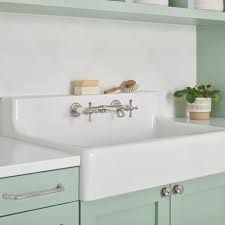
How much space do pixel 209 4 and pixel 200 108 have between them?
508 mm

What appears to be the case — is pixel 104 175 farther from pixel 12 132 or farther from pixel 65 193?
pixel 12 132

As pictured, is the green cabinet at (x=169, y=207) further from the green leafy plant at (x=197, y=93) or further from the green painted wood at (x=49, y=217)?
the green leafy plant at (x=197, y=93)

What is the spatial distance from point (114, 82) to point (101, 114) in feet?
0.77

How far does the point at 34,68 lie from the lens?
2197 mm

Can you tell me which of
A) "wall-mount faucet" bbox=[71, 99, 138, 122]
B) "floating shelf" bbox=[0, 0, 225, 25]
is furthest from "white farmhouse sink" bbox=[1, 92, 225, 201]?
"floating shelf" bbox=[0, 0, 225, 25]

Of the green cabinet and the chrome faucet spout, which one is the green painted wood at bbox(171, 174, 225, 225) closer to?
the green cabinet

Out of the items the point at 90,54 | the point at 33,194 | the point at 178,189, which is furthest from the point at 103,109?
the point at 33,194

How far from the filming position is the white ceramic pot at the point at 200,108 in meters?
2.58

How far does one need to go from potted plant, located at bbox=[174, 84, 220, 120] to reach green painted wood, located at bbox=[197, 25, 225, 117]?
0.10 meters

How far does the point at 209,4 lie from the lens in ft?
8.00

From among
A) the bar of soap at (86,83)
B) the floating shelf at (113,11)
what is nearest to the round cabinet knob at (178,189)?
the bar of soap at (86,83)

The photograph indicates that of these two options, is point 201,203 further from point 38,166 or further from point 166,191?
point 38,166

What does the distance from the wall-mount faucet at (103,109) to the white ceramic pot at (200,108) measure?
34 cm

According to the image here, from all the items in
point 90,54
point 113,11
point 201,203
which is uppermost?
point 113,11
